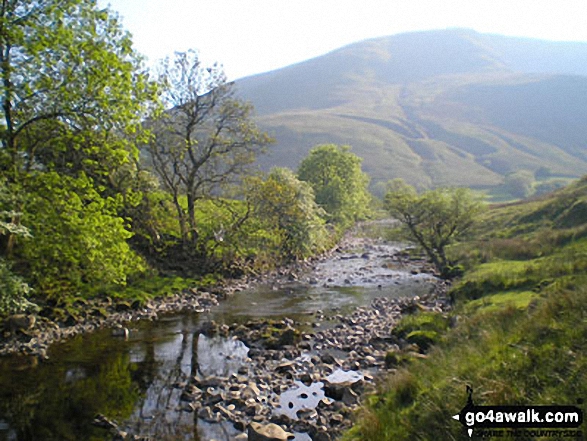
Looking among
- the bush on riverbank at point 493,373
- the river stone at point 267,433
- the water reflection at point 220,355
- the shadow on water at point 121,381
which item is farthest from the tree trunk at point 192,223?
the river stone at point 267,433

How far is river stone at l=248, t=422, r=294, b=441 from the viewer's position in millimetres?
11086

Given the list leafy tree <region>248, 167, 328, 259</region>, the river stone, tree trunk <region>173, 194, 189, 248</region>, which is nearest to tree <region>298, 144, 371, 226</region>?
leafy tree <region>248, 167, 328, 259</region>

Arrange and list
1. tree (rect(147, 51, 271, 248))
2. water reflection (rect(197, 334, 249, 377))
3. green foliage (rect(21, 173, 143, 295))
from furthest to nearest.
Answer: tree (rect(147, 51, 271, 248)) → green foliage (rect(21, 173, 143, 295)) → water reflection (rect(197, 334, 249, 377))

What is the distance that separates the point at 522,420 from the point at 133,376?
12495mm

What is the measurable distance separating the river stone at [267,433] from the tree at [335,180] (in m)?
55.1

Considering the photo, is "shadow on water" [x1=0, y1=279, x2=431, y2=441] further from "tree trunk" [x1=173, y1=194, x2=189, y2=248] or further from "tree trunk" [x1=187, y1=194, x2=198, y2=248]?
"tree trunk" [x1=187, y1=194, x2=198, y2=248]

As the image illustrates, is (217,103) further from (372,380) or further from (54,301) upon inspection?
(372,380)

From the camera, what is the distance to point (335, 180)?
6925 cm

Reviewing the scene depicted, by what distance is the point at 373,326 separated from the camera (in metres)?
22.1

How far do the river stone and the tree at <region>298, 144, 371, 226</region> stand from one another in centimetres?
5515

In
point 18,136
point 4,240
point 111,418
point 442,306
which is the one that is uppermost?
point 18,136

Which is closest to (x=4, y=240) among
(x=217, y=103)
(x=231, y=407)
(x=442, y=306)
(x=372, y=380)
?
(x=231, y=407)

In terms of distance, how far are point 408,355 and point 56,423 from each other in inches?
425

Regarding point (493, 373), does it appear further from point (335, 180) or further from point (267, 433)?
point (335, 180)
